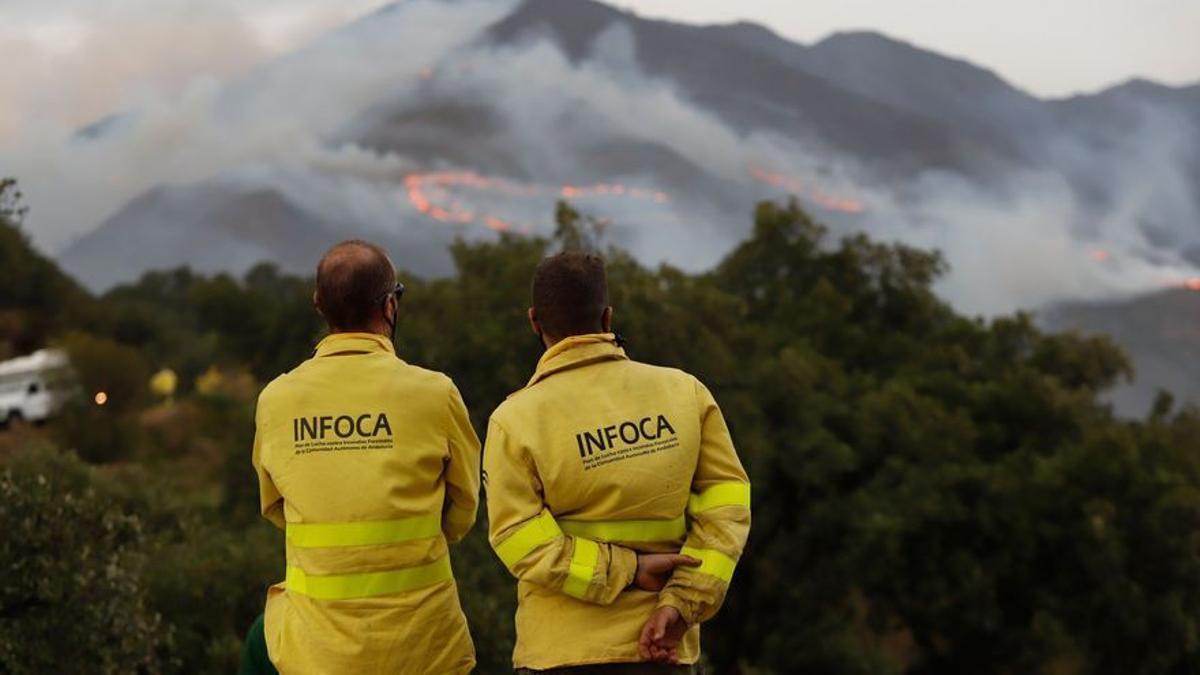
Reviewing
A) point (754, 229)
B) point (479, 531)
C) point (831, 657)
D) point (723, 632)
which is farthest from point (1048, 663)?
point (754, 229)

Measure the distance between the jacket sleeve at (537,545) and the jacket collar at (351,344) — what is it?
1.97 feet

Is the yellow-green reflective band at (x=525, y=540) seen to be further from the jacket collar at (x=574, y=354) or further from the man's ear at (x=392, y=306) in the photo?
the man's ear at (x=392, y=306)

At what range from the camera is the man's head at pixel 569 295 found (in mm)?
4984

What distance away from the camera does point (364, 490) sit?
4828mm

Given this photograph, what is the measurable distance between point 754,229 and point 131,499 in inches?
1218

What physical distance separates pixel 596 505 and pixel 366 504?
2.81 feet

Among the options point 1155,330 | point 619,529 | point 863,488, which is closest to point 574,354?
point 619,529

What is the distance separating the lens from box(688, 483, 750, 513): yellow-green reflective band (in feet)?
16.4

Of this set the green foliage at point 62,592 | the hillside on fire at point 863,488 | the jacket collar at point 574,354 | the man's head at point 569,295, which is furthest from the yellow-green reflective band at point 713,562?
the hillside on fire at point 863,488

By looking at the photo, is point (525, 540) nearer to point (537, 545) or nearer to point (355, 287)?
point (537, 545)

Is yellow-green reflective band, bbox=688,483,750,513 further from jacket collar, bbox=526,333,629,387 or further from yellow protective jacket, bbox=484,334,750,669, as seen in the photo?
jacket collar, bbox=526,333,629,387

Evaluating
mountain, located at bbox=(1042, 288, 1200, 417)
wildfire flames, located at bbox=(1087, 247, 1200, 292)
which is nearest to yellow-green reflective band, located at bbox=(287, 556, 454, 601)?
mountain, located at bbox=(1042, 288, 1200, 417)

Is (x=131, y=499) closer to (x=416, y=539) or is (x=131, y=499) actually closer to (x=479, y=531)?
(x=479, y=531)

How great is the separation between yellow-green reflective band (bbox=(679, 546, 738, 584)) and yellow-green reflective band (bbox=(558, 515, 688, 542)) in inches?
5.0
